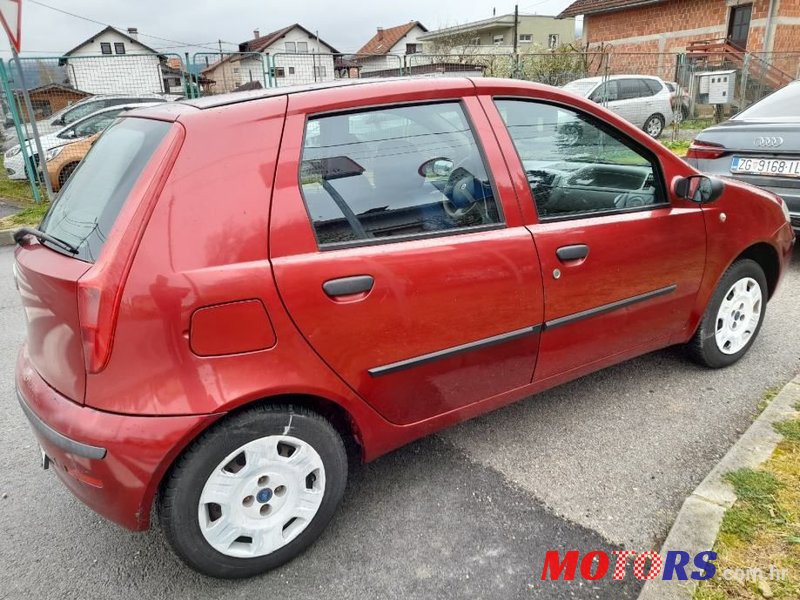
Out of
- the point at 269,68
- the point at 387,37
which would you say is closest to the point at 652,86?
the point at 269,68

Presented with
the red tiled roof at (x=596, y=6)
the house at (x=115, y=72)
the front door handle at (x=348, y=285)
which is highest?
the red tiled roof at (x=596, y=6)

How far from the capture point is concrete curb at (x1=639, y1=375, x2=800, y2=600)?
1.91 metres

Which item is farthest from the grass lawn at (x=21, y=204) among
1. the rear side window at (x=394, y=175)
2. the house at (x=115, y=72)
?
the rear side window at (x=394, y=175)

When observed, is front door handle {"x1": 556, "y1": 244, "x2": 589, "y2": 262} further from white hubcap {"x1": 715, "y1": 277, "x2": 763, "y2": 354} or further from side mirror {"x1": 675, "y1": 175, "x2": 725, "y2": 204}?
white hubcap {"x1": 715, "y1": 277, "x2": 763, "y2": 354}

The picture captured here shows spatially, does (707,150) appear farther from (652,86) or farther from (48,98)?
(48,98)

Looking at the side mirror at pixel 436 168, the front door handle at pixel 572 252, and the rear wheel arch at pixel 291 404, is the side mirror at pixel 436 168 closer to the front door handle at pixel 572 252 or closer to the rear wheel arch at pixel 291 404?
the front door handle at pixel 572 252

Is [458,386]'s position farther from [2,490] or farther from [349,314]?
[2,490]

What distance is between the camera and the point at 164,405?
69.7 inches

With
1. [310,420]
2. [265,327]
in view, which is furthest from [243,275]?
[310,420]

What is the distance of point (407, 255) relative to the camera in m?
2.13

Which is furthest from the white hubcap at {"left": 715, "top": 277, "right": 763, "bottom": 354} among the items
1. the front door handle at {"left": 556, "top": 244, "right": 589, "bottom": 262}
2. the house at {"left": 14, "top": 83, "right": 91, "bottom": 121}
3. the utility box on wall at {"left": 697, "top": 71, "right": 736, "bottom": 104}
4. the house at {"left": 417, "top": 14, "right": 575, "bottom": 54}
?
the house at {"left": 417, "top": 14, "right": 575, "bottom": 54}

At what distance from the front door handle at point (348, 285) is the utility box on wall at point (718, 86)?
17012 mm

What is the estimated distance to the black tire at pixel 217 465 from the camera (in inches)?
73.0

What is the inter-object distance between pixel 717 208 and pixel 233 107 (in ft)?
8.12
